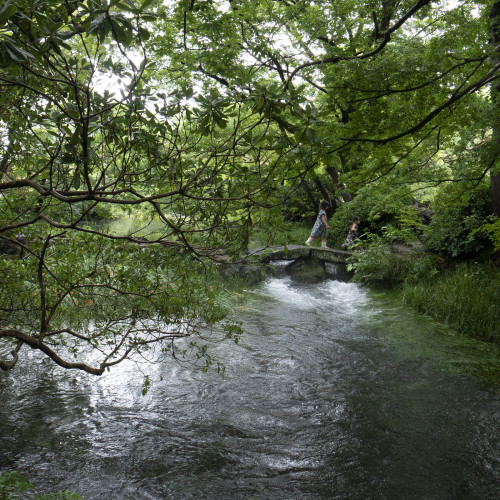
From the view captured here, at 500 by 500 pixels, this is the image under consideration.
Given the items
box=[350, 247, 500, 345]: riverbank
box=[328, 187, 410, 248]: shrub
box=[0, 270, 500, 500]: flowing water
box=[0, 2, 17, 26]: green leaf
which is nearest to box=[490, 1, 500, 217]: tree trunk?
box=[350, 247, 500, 345]: riverbank

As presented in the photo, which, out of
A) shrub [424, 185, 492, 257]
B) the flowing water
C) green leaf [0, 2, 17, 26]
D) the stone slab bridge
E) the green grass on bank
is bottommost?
the flowing water

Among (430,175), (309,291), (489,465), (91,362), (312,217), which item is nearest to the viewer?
(489,465)

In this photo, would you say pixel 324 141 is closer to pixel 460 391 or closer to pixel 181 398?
pixel 181 398

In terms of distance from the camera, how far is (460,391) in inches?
192

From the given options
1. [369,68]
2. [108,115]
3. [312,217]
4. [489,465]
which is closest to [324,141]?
[108,115]

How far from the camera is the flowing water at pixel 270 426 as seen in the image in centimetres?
330

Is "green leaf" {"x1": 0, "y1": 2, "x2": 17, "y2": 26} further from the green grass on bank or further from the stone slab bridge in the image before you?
the stone slab bridge

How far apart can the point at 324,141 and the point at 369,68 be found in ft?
9.45

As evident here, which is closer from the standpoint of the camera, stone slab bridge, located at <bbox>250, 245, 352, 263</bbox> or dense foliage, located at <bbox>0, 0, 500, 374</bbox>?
dense foliage, located at <bbox>0, 0, 500, 374</bbox>

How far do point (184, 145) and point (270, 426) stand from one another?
3.06 metres

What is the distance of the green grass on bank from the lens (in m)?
6.82

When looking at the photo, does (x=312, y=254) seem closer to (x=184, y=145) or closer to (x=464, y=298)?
(x=464, y=298)

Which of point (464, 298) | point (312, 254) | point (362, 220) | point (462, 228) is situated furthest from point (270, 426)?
point (362, 220)

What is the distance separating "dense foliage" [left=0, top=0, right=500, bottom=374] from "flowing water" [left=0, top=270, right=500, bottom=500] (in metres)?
0.66
